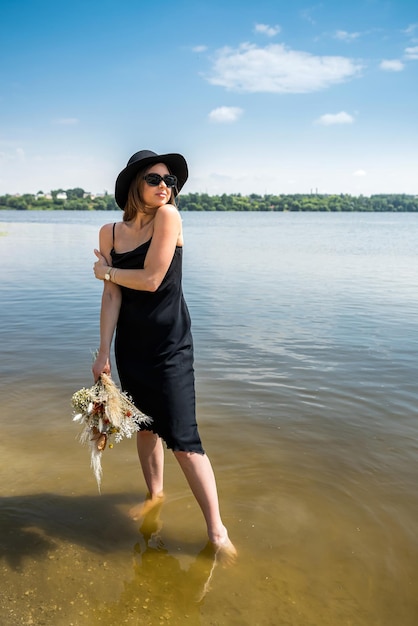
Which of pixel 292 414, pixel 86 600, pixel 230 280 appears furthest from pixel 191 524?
pixel 230 280

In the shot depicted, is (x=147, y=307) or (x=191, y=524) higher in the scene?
(x=147, y=307)

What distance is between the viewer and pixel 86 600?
3189 millimetres

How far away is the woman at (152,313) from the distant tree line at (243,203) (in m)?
142

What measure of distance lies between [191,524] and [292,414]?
231cm

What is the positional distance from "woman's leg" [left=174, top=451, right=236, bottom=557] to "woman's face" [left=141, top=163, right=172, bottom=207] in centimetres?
156

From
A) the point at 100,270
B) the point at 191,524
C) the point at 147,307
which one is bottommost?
the point at 191,524

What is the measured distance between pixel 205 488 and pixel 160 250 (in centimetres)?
153

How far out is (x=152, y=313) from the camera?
11.2 ft

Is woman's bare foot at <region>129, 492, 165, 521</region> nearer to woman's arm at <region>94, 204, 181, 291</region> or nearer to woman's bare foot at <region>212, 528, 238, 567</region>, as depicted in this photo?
woman's bare foot at <region>212, 528, 238, 567</region>

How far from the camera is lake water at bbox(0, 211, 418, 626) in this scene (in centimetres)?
322

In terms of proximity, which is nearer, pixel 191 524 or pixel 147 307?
pixel 147 307

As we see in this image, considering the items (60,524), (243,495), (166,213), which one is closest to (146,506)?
(60,524)

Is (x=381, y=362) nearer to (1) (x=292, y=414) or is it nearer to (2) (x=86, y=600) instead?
(1) (x=292, y=414)

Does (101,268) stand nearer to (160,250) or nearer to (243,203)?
(160,250)
